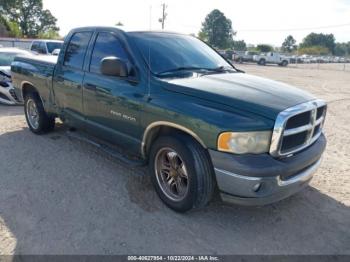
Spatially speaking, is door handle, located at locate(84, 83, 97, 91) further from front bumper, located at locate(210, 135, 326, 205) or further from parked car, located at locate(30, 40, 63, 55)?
parked car, located at locate(30, 40, 63, 55)

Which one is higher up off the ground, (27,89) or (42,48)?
(42,48)

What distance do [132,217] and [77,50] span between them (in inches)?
107

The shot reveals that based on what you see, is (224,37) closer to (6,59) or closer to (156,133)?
(6,59)

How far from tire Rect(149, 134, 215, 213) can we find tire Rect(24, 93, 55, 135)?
3108mm

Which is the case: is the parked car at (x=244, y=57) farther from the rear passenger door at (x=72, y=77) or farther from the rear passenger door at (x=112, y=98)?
the rear passenger door at (x=112, y=98)

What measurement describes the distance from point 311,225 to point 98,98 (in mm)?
2958

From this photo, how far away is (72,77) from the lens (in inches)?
192

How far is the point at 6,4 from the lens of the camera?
6319cm

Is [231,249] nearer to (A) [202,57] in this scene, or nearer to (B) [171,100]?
(B) [171,100]

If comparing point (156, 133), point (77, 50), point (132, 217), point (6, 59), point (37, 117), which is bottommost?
point (132, 217)

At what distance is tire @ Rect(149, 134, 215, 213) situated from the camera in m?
3.27

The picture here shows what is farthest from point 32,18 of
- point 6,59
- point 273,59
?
point 6,59

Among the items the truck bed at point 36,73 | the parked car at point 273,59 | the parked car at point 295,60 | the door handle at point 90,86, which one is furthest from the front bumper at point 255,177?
the parked car at point 295,60

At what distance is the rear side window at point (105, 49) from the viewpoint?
415cm
